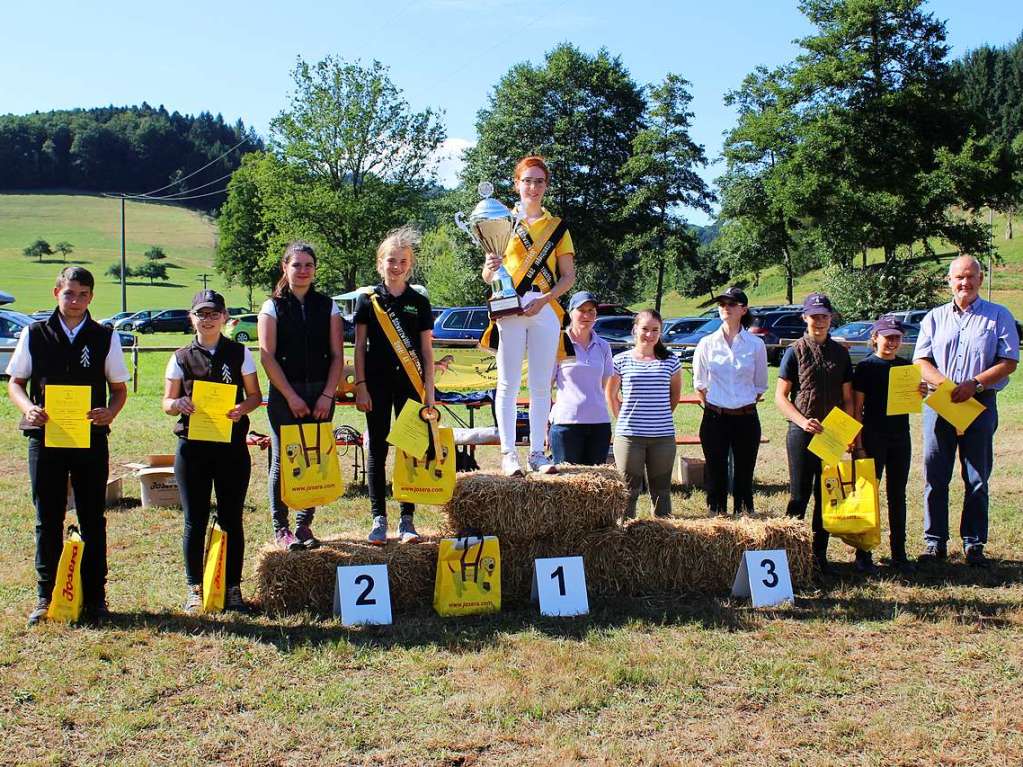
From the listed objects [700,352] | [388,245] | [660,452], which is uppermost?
[388,245]

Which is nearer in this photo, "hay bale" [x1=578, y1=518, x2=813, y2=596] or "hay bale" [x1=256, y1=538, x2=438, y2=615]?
"hay bale" [x1=256, y1=538, x2=438, y2=615]

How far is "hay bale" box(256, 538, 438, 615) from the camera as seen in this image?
4.86 metres

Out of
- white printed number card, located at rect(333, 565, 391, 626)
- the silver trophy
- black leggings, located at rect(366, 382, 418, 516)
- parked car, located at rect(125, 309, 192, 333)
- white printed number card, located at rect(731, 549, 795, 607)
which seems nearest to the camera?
white printed number card, located at rect(333, 565, 391, 626)

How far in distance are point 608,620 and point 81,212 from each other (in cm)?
10265

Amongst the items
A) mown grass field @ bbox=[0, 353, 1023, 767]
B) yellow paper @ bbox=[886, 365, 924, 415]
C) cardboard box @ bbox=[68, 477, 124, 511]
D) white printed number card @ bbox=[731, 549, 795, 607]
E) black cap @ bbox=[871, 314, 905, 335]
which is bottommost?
mown grass field @ bbox=[0, 353, 1023, 767]

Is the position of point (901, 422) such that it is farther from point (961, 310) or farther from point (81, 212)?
point (81, 212)

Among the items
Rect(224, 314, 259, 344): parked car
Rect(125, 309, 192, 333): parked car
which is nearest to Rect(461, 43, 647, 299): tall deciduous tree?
Rect(224, 314, 259, 344): parked car

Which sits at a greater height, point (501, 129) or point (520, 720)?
point (501, 129)

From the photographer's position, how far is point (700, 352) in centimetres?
612

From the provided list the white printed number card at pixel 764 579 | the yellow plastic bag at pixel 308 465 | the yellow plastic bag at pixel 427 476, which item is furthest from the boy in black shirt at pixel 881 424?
the yellow plastic bag at pixel 308 465

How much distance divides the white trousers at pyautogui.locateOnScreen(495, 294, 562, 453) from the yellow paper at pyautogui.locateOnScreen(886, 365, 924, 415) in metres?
2.14

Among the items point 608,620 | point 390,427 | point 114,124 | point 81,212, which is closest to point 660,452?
point 608,620

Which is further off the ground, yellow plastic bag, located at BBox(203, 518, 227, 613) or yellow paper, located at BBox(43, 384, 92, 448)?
yellow paper, located at BBox(43, 384, 92, 448)

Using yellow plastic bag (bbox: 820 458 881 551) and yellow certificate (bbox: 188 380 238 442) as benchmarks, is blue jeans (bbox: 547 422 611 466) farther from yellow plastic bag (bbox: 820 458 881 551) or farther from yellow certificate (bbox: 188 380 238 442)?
yellow certificate (bbox: 188 380 238 442)
